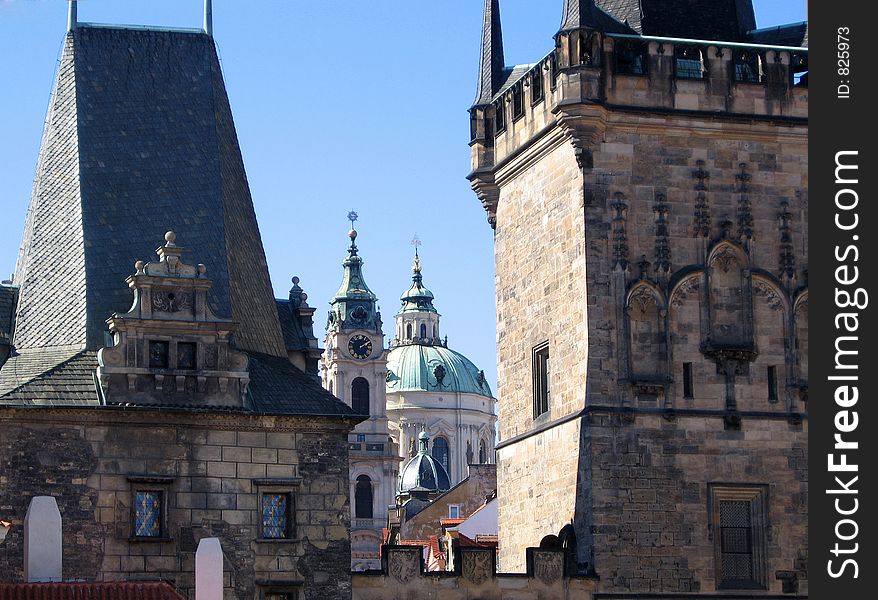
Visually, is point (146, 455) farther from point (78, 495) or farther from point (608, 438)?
point (608, 438)

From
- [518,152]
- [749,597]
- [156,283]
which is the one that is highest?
[518,152]

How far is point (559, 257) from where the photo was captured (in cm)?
3969

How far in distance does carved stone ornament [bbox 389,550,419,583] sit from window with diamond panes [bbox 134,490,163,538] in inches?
175

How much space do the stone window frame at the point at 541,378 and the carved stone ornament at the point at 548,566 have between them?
3.70 meters

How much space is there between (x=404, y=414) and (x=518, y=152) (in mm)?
132352

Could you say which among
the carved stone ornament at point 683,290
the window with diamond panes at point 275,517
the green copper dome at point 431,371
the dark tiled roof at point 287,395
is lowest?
the window with diamond panes at point 275,517

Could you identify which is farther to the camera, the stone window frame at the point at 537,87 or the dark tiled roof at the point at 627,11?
the dark tiled roof at the point at 627,11

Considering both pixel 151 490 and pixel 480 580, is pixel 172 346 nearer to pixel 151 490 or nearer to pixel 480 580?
pixel 151 490

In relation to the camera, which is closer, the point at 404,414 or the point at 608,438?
the point at 608,438

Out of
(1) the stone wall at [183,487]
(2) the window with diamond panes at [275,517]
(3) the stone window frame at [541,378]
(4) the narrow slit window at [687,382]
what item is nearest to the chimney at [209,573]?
(1) the stone wall at [183,487]

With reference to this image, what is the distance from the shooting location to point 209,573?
3297cm

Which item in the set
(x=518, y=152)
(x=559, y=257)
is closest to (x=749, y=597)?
(x=559, y=257)

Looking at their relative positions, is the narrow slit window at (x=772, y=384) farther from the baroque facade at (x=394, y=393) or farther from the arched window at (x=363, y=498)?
Result: the arched window at (x=363, y=498)

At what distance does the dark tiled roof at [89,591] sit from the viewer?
29016 millimetres
